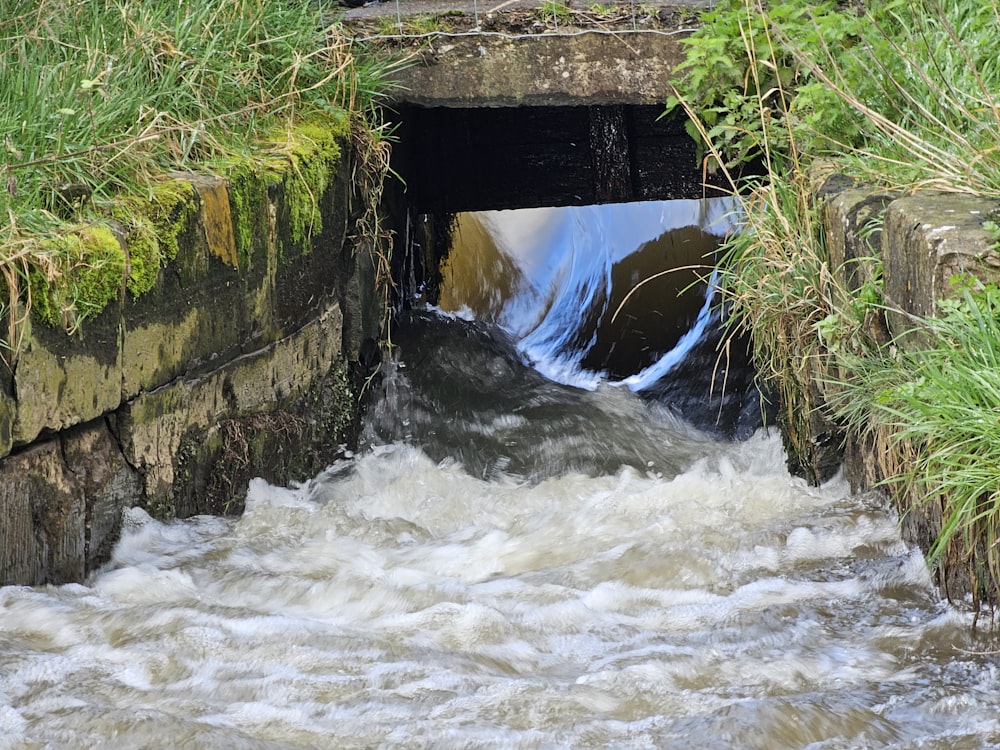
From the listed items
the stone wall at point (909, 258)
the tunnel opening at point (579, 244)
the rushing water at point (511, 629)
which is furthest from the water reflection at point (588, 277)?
the stone wall at point (909, 258)

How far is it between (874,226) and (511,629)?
67.0 inches

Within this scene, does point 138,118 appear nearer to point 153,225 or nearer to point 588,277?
point 153,225

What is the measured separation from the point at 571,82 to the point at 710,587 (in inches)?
119

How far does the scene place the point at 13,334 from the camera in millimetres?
3162

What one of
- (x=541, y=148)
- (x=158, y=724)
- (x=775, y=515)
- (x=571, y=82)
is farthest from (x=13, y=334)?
(x=541, y=148)

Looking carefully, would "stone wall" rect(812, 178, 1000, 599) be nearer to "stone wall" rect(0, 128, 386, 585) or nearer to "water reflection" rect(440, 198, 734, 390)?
"stone wall" rect(0, 128, 386, 585)

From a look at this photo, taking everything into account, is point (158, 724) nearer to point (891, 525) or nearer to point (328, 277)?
point (891, 525)

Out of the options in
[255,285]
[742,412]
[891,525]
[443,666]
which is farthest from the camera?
[742,412]

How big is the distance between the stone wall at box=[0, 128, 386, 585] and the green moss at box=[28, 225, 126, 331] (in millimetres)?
58

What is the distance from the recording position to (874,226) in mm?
3656

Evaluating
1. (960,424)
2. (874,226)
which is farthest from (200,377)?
(960,424)

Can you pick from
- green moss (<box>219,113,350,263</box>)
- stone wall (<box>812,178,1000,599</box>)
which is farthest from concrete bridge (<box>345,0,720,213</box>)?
stone wall (<box>812,178,1000,599</box>)

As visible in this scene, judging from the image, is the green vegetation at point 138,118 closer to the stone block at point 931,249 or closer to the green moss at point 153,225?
the green moss at point 153,225

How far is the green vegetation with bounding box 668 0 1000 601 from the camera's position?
2766mm
